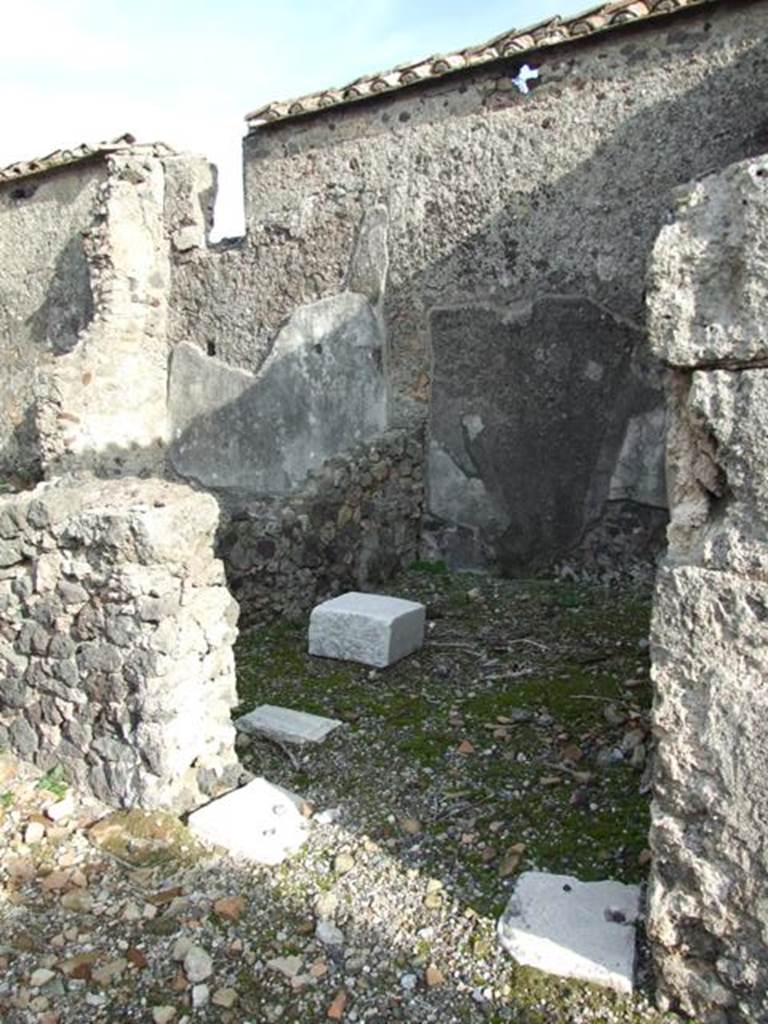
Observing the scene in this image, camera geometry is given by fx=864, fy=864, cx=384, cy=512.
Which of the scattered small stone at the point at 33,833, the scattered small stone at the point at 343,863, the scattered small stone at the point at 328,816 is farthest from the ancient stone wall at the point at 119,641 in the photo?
the scattered small stone at the point at 343,863

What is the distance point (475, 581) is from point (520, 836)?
9.31ft

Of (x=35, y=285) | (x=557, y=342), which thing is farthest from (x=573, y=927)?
(x=35, y=285)

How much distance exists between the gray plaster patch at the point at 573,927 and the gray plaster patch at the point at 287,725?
122 centimetres

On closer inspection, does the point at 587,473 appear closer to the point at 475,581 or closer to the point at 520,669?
the point at 475,581

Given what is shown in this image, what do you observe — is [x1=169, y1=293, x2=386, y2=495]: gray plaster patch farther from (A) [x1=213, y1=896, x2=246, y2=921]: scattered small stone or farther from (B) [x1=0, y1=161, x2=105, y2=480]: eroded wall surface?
(A) [x1=213, y1=896, x2=246, y2=921]: scattered small stone

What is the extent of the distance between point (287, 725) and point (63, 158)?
17.9ft

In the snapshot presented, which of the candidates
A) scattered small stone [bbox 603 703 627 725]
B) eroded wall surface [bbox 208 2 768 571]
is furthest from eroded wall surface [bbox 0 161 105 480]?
scattered small stone [bbox 603 703 627 725]

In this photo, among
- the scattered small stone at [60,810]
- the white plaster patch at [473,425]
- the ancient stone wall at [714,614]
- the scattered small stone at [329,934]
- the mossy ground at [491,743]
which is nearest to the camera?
the ancient stone wall at [714,614]

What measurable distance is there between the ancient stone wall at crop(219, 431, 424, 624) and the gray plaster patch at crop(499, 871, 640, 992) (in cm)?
268

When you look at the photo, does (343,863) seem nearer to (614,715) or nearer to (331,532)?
(614,715)

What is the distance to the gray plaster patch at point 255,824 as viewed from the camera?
106 inches

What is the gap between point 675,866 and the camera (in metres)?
2.00

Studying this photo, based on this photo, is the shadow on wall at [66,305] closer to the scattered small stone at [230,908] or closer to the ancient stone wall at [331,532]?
the ancient stone wall at [331,532]

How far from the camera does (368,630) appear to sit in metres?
4.22
